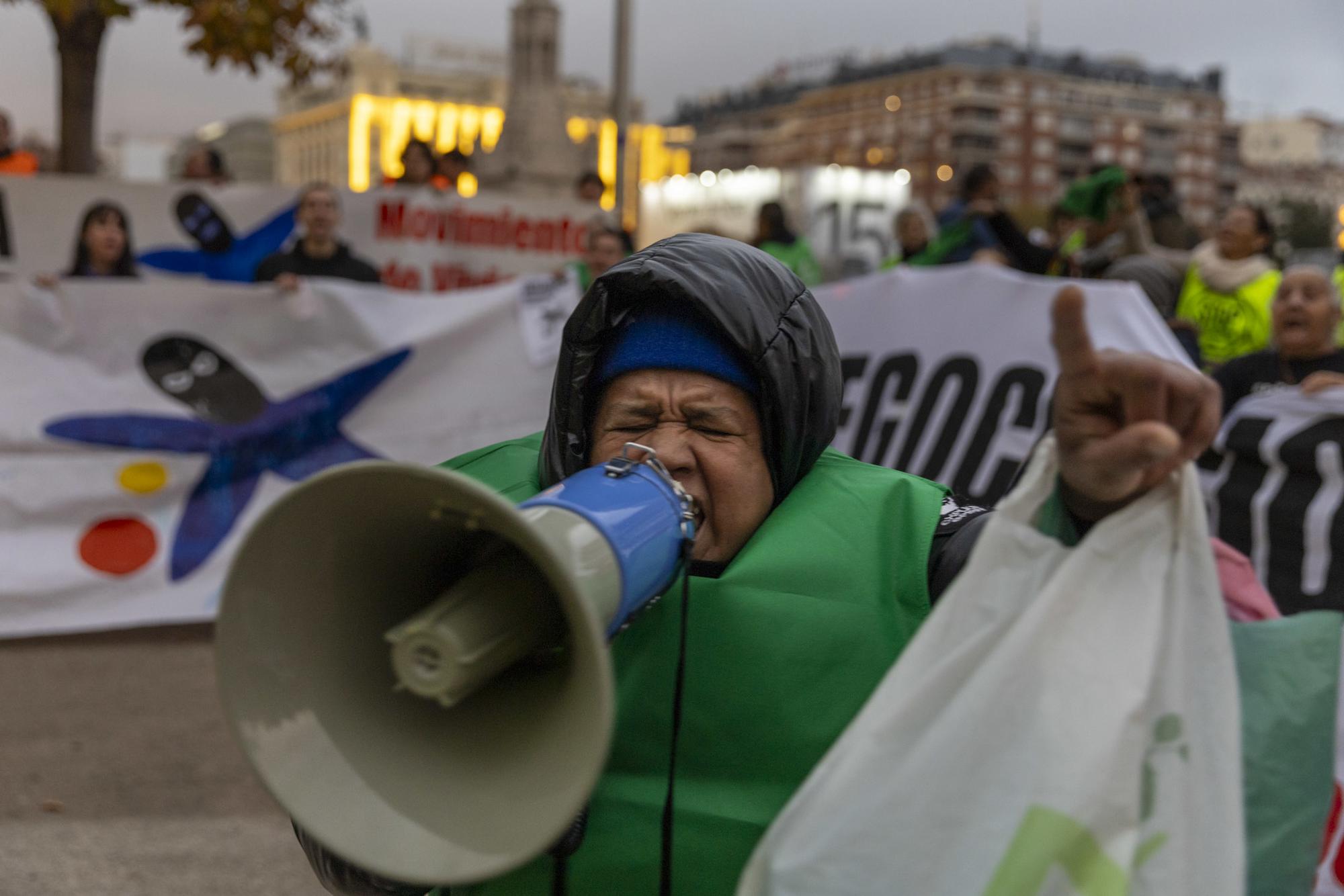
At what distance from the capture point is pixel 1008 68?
113m

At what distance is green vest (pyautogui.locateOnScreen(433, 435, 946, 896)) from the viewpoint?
4.60ft

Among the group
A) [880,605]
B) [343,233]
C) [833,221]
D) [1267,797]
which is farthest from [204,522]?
[833,221]

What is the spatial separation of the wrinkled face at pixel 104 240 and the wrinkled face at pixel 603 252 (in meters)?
2.32

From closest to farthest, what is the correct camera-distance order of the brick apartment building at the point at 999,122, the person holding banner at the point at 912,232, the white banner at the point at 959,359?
1. the white banner at the point at 959,359
2. the person holding banner at the point at 912,232
3. the brick apartment building at the point at 999,122

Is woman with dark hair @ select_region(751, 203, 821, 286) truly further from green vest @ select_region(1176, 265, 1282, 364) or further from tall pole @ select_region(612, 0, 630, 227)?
tall pole @ select_region(612, 0, 630, 227)

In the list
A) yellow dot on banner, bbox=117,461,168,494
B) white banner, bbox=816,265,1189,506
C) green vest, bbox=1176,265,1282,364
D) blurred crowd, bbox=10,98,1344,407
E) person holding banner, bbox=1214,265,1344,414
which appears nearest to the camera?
person holding banner, bbox=1214,265,1344,414

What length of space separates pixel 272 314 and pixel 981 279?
119 inches

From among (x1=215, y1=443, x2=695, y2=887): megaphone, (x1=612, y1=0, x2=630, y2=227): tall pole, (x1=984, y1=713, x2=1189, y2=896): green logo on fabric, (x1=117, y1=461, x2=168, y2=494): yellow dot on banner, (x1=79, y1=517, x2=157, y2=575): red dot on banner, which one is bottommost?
(x1=79, y1=517, x2=157, y2=575): red dot on banner

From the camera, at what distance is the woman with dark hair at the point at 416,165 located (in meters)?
8.20

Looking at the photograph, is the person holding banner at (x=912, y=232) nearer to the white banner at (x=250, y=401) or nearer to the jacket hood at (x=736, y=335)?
the white banner at (x=250, y=401)

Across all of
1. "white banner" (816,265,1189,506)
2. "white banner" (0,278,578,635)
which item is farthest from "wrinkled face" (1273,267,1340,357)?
"white banner" (0,278,578,635)

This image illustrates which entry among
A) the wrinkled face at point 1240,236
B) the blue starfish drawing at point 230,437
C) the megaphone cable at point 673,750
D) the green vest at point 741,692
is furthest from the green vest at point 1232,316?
the megaphone cable at point 673,750

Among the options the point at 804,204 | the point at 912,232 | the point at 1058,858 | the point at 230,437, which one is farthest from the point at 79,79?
the point at 804,204

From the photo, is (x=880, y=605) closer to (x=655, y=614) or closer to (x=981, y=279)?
(x=655, y=614)
